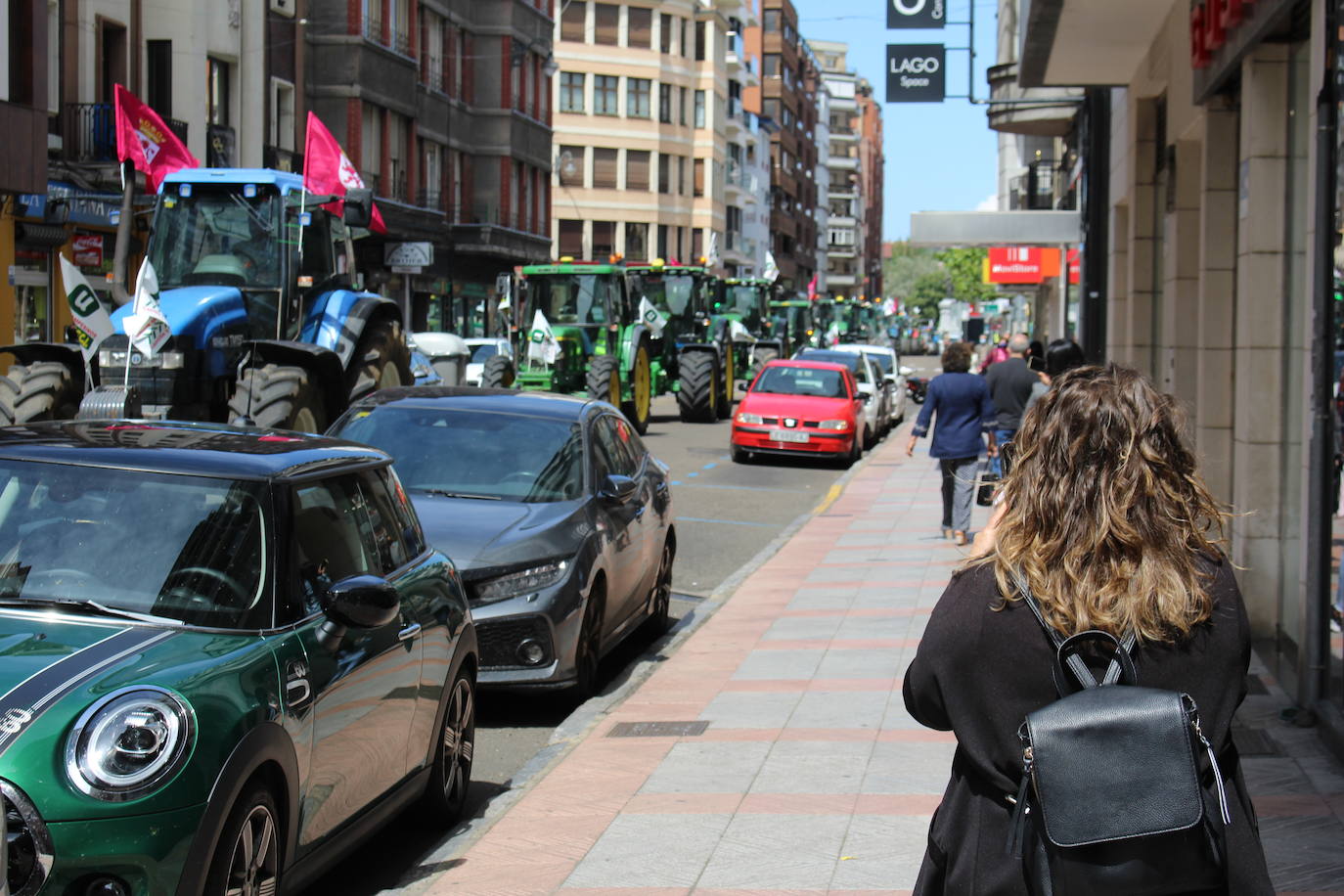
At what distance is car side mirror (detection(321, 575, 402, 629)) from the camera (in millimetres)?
5090

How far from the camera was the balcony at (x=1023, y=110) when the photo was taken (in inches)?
1171

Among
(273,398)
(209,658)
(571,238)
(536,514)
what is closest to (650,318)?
(273,398)

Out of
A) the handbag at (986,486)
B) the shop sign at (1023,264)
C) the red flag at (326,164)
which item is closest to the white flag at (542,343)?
the red flag at (326,164)

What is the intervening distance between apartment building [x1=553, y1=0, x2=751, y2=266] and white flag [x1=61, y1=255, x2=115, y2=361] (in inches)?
2387

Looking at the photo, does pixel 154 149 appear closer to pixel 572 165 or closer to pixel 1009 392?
pixel 1009 392

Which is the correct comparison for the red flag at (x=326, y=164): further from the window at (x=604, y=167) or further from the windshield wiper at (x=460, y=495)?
the window at (x=604, y=167)

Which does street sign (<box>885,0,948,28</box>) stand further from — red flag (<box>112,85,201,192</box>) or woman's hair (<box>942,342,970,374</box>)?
red flag (<box>112,85,201,192</box>)

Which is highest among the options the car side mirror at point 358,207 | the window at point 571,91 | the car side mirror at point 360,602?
the window at point 571,91

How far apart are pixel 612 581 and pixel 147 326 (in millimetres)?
4970

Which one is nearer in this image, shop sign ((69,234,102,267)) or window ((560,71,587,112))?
shop sign ((69,234,102,267))

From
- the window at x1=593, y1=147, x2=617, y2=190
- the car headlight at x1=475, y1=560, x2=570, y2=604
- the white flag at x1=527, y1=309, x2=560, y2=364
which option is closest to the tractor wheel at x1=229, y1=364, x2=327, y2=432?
the car headlight at x1=475, y1=560, x2=570, y2=604

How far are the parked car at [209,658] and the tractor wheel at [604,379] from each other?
765 inches

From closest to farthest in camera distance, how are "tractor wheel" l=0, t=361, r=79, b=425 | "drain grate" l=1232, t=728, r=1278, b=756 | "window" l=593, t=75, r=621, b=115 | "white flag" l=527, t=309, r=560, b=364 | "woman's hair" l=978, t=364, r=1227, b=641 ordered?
"woman's hair" l=978, t=364, r=1227, b=641, "drain grate" l=1232, t=728, r=1278, b=756, "tractor wheel" l=0, t=361, r=79, b=425, "white flag" l=527, t=309, r=560, b=364, "window" l=593, t=75, r=621, b=115

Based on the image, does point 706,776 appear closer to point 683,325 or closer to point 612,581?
point 612,581
